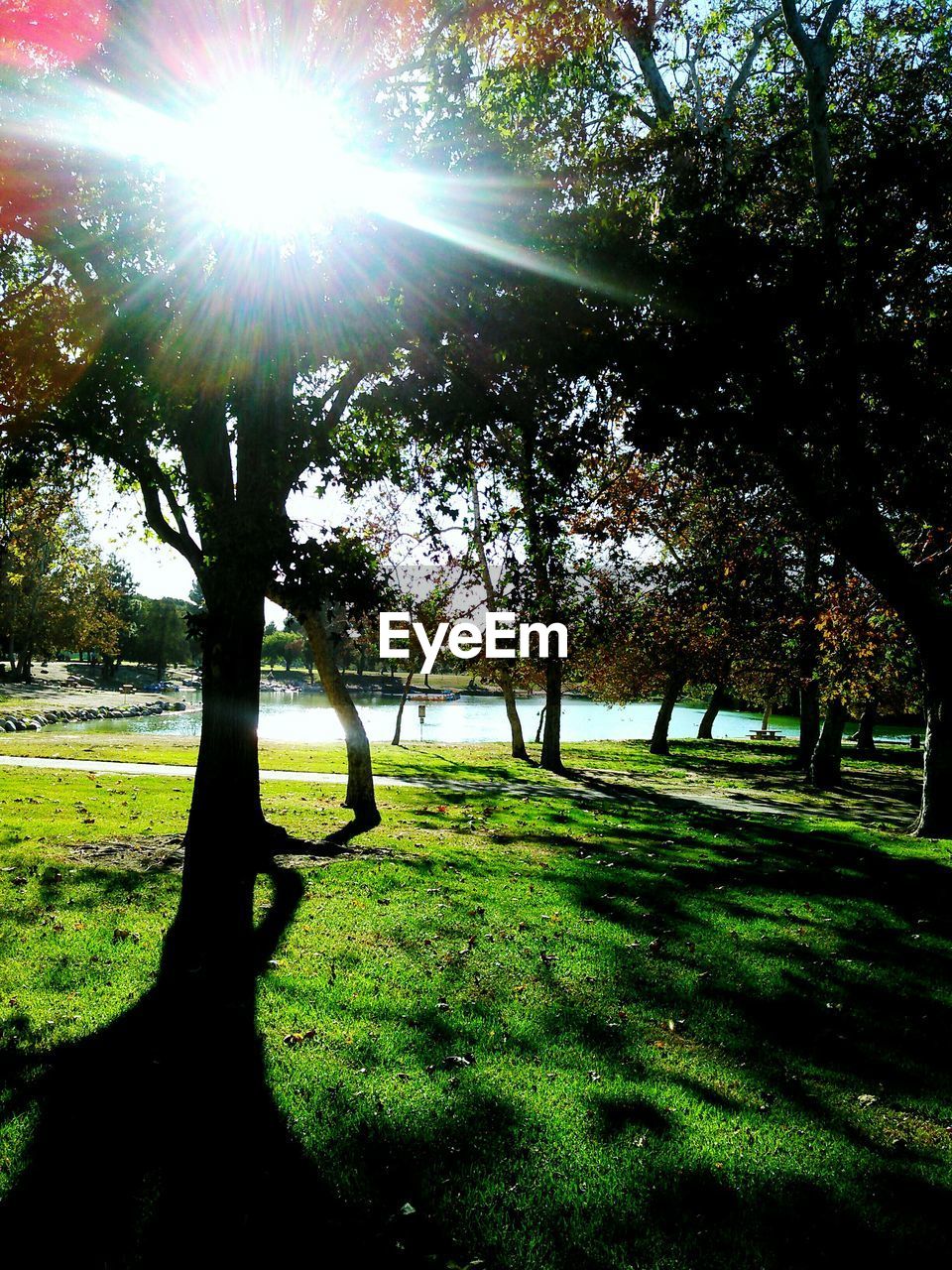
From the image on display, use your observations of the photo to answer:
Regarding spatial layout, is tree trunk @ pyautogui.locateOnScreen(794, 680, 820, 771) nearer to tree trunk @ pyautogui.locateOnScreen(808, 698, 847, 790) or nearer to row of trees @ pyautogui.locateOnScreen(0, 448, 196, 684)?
tree trunk @ pyautogui.locateOnScreen(808, 698, 847, 790)

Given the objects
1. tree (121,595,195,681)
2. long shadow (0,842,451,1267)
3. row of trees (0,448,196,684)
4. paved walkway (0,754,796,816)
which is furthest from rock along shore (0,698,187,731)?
tree (121,595,195,681)

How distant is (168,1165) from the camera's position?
3586mm

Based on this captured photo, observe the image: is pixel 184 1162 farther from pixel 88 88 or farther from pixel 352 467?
pixel 88 88

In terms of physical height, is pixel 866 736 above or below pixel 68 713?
above

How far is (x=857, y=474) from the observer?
29.7 ft

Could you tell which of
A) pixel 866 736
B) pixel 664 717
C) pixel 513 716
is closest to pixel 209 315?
pixel 513 716

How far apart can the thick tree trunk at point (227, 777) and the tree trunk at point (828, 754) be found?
61.2 ft

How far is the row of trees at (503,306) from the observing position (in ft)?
23.5

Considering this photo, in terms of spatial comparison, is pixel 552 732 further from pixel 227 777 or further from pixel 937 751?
pixel 227 777

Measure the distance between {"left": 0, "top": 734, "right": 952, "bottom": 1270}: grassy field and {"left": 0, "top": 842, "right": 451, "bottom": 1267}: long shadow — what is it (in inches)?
5.2

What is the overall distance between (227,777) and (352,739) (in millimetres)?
4289

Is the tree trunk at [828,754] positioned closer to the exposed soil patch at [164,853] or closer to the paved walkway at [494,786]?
the paved walkway at [494,786]

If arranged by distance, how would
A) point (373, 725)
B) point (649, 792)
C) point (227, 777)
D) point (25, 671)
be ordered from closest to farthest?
point (227, 777)
point (649, 792)
point (373, 725)
point (25, 671)

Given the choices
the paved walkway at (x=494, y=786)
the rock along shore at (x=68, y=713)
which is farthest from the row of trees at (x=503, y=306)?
the rock along shore at (x=68, y=713)
